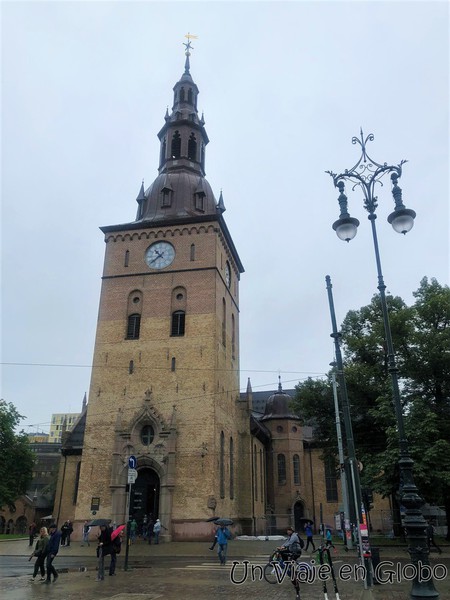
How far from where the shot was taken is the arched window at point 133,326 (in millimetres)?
35047

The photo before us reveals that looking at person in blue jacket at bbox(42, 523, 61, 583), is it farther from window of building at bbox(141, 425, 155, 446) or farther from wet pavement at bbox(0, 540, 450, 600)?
window of building at bbox(141, 425, 155, 446)

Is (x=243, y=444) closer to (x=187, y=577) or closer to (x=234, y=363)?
(x=234, y=363)

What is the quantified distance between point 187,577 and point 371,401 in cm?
1859

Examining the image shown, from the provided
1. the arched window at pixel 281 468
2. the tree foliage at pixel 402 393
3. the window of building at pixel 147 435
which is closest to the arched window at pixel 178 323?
the window of building at pixel 147 435

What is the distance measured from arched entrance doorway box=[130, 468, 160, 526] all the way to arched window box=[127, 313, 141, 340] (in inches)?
351

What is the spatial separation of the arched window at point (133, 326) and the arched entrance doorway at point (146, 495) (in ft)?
29.2

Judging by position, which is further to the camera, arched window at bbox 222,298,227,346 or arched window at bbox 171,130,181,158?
arched window at bbox 171,130,181,158

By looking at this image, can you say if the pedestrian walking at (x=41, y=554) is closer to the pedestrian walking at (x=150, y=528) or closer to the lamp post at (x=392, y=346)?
the lamp post at (x=392, y=346)

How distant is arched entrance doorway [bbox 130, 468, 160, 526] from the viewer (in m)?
30.5

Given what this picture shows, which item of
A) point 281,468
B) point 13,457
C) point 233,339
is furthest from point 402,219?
point 13,457

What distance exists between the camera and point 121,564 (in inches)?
689

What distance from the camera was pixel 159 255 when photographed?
122 ft

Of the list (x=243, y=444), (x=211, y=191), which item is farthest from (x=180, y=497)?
(x=211, y=191)

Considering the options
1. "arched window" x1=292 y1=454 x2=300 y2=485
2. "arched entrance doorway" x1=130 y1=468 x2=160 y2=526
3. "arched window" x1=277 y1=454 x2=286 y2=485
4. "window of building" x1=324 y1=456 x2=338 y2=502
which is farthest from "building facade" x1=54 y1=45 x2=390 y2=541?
"window of building" x1=324 y1=456 x2=338 y2=502
